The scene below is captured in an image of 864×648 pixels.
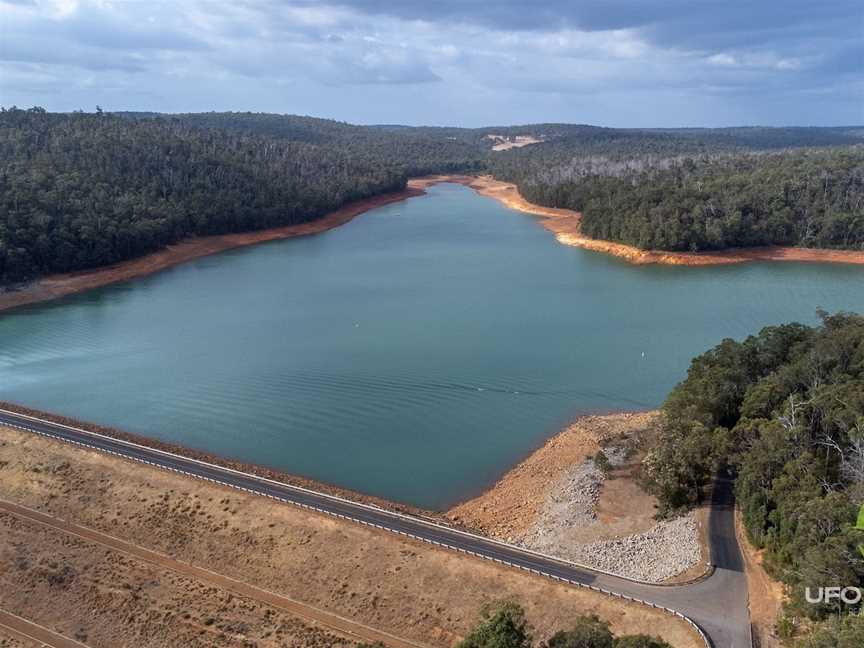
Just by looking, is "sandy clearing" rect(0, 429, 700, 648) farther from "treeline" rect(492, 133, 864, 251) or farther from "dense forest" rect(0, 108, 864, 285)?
"treeline" rect(492, 133, 864, 251)

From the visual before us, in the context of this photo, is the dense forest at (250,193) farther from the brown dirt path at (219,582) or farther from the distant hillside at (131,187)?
the brown dirt path at (219,582)

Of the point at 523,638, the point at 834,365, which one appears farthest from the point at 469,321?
the point at 523,638

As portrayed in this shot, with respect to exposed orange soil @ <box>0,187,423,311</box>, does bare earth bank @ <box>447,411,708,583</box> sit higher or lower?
lower

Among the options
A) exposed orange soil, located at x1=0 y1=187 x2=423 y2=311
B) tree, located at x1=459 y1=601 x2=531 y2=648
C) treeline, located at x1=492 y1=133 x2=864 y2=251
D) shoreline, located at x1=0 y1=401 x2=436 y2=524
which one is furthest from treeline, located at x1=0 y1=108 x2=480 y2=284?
tree, located at x1=459 y1=601 x2=531 y2=648

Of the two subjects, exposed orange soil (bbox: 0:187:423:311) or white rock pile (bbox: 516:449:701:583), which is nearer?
white rock pile (bbox: 516:449:701:583)

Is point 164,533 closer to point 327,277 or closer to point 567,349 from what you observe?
point 567,349

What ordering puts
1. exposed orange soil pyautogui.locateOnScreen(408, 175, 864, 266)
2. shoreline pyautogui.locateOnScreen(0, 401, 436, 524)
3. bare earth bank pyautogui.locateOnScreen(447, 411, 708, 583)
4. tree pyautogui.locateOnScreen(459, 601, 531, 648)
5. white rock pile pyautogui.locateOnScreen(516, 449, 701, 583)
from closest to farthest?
tree pyautogui.locateOnScreen(459, 601, 531, 648) → white rock pile pyautogui.locateOnScreen(516, 449, 701, 583) → bare earth bank pyautogui.locateOnScreen(447, 411, 708, 583) → shoreline pyautogui.locateOnScreen(0, 401, 436, 524) → exposed orange soil pyautogui.locateOnScreen(408, 175, 864, 266)

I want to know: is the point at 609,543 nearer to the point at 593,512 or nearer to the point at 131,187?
the point at 593,512
